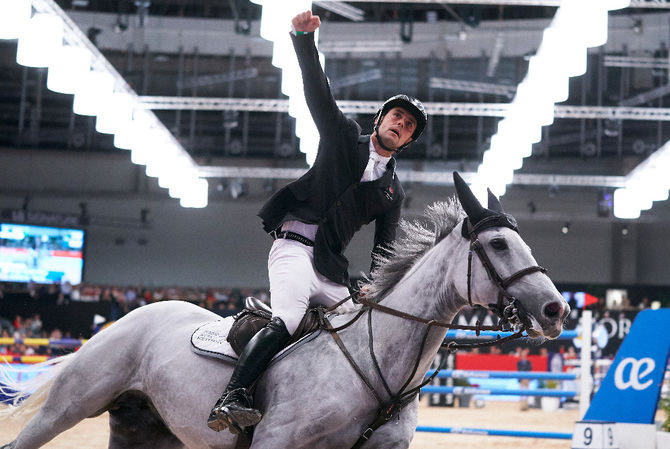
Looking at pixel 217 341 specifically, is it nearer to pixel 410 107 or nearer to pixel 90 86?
pixel 410 107

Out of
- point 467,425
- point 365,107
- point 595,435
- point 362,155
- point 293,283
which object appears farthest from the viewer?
point 365,107

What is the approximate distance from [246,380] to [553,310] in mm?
1059

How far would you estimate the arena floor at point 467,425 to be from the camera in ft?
24.2

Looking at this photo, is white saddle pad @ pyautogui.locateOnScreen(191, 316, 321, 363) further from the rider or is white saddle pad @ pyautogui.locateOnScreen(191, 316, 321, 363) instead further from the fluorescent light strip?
the fluorescent light strip

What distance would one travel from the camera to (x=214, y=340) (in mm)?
3178

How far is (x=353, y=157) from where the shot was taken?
121 inches

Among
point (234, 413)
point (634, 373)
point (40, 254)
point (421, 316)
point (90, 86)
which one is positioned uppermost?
point (90, 86)

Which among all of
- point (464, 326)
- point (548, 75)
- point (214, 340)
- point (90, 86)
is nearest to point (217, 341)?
point (214, 340)

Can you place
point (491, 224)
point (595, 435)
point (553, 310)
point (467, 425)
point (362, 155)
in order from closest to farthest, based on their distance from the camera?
point (553, 310)
point (491, 224)
point (362, 155)
point (595, 435)
point (467, 425)

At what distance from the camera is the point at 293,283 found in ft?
9.75

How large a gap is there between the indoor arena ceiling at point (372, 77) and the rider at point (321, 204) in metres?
14.8

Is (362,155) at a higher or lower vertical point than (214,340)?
higher

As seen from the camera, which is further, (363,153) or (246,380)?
(363,153)

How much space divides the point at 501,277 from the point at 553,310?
0.69 ft
